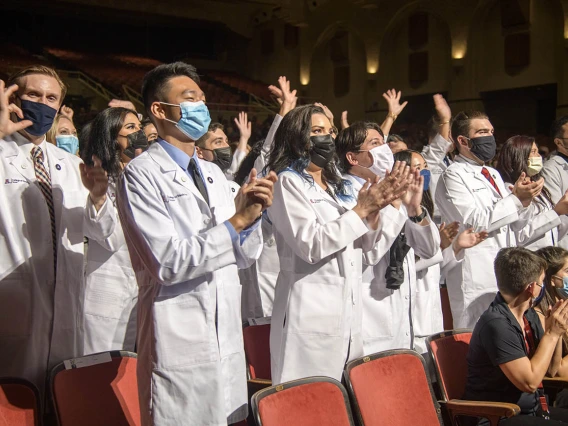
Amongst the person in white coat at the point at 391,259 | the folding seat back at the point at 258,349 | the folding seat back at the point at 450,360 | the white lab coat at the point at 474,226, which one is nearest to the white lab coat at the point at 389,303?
the person in white coat at the point at 391,259

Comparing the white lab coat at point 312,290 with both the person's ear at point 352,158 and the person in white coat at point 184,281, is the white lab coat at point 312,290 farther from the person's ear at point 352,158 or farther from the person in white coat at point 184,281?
the person's ear at point 352,158

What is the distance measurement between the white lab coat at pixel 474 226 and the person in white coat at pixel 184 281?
6.70 ft

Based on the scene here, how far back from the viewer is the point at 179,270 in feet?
6.92

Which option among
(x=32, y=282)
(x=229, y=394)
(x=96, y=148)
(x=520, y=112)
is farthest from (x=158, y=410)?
(x=520, y=112)

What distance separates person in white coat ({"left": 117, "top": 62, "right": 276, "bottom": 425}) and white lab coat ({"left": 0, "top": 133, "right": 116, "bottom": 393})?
501 millimetres

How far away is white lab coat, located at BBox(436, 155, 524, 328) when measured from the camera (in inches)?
159

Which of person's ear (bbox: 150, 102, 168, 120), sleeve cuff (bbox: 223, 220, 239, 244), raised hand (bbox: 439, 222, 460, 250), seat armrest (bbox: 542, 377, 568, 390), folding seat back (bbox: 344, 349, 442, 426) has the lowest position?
seat armrest (bbox: 542, 377, 568, 390)

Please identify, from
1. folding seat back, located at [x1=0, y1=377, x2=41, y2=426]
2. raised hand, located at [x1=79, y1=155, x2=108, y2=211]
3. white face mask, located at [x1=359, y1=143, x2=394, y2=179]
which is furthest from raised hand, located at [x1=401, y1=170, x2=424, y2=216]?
folding seat back, located at [x1=0, y1=377, x2=41, y2=426]

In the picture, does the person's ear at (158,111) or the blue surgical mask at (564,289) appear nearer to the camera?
the person's ear at (158,111)

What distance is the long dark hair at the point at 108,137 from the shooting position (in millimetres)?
3410

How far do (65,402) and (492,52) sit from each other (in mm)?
13293

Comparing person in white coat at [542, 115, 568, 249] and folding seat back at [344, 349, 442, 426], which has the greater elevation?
person in white coat at [542, 115, 568, 249]

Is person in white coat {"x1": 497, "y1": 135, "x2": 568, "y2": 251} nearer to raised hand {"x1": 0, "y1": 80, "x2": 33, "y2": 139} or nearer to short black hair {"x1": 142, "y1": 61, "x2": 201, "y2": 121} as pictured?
short black hair {"x1": 142, "y1": 61, "x2": 201, "y2": 121}

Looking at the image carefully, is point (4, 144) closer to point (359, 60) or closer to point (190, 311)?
point (190, 311)
